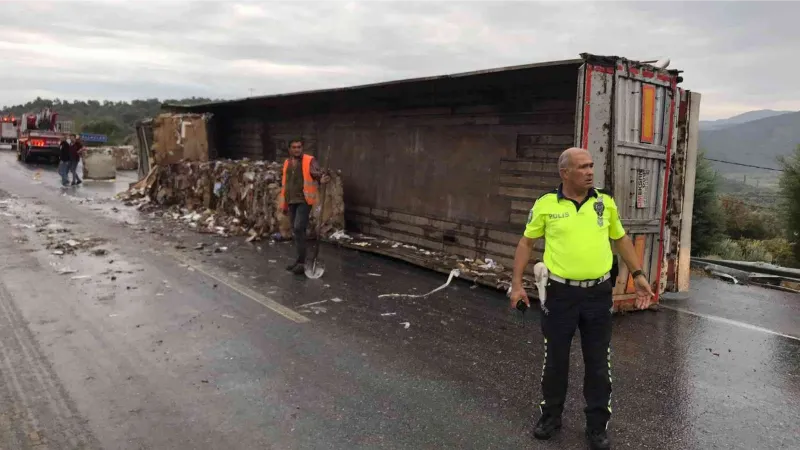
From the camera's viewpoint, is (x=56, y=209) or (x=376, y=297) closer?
(x=376, y=297)

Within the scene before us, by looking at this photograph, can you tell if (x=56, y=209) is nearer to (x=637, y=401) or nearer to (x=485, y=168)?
(x=485, y=168)

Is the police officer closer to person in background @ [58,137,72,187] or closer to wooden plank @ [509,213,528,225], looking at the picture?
wooden plank @ [509,213,528,225]

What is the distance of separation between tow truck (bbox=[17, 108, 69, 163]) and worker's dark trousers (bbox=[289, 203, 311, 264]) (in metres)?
25.7

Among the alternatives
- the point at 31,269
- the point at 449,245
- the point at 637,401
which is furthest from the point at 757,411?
the point at 31,269

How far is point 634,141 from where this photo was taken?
6762 millimetres

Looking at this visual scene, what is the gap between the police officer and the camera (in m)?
3.49

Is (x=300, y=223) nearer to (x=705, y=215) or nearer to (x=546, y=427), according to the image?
(x=546, y=427)

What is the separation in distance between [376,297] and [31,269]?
476 centimetres

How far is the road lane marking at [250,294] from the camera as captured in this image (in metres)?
6.12

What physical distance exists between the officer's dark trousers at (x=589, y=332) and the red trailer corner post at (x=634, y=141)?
325cm

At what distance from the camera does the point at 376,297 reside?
7.10 metres

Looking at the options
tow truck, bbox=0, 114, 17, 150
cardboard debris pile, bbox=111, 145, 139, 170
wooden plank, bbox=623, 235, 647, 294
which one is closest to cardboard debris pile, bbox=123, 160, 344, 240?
wooden plank, bbox=623, 235, 647, 294

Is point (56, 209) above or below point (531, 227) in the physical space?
below

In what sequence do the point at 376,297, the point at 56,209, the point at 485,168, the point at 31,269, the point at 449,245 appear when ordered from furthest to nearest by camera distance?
the point at 56,209 → the point at 449,245 → the point at 485,168 → the point at 31,269 → the point at 376,297
